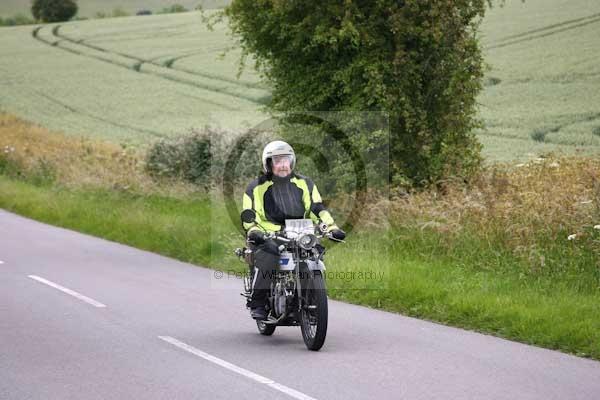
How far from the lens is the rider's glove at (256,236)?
10.1m

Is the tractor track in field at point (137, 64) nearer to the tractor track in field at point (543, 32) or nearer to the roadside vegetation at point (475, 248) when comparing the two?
the tractor track in field at point (543, 32)

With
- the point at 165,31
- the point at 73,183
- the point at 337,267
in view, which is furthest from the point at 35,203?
the point at 165,31

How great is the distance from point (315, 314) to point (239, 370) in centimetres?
116

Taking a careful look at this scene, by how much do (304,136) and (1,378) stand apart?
11.8 m

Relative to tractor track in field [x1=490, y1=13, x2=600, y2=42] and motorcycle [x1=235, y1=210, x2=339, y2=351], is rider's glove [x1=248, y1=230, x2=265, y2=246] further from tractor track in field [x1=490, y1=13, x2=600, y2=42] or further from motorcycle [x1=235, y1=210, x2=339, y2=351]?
tractor track in field [x1=490, y1=13, x2=600, y2=42]

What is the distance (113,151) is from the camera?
31141mm

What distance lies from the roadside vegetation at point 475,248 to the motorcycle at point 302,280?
6.73 feet

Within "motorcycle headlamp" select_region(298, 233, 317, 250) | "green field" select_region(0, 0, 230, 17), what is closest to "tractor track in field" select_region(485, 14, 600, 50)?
"motorcycle headlamp" select_region(298, 233, 317, 250)

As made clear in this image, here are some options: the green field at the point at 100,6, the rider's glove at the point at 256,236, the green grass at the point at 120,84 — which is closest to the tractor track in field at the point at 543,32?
the green grass at the point at 120,84

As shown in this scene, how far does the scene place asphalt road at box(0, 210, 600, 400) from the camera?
26.8 feet

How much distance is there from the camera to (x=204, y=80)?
1866 inches

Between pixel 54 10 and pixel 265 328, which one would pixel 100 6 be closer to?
pixel 54 10

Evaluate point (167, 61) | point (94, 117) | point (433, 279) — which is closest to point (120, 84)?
point (167, 61)

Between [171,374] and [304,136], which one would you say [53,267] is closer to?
[304,136]
